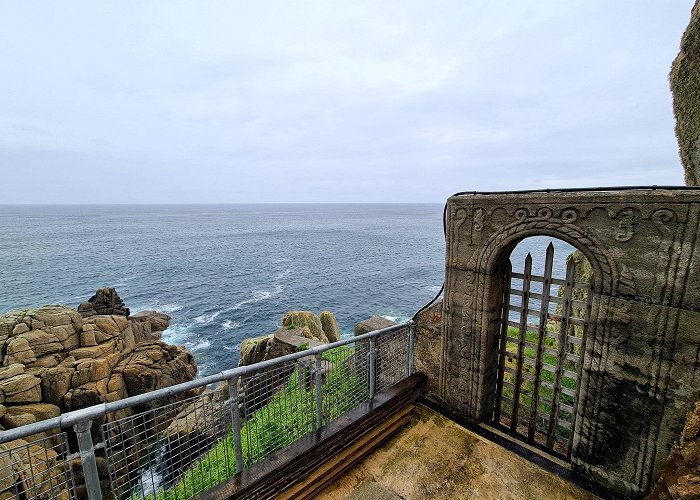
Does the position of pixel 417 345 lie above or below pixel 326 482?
above

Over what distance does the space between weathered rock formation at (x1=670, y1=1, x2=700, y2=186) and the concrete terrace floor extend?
8540 millimetres

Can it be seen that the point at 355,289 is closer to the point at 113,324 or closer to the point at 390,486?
the point at 113,324

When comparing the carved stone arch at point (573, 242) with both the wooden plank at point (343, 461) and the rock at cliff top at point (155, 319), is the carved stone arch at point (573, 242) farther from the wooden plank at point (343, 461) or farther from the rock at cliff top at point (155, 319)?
the rock at cliff top at point (155, 319)

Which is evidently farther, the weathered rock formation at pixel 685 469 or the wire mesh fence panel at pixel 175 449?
the weathered rock formation at pixel 685 469

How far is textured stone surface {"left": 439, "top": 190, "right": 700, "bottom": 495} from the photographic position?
3.83 meters

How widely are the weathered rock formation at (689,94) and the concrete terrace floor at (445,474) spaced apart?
28.0 feet

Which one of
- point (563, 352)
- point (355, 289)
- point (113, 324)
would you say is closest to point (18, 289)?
point (113, 324)

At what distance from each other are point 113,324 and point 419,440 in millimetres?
18906

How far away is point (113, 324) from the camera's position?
1792cm

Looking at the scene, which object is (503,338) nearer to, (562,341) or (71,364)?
(562,341)

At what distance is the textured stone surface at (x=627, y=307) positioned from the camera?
3832mm

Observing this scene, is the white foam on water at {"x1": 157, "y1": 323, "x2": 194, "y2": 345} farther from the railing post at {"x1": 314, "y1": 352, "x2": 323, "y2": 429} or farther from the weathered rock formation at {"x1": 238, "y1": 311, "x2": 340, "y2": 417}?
the railing post at {"x1": 314, "y1": 352, "x2": 323, "y2": 429}

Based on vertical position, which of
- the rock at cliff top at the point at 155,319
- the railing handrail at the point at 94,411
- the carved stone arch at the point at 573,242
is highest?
the carved stone arch at the point at 573,242

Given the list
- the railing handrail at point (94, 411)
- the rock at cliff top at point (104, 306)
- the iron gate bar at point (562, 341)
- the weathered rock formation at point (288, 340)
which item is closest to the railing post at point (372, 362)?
the railing handrail at point (94, 411)
